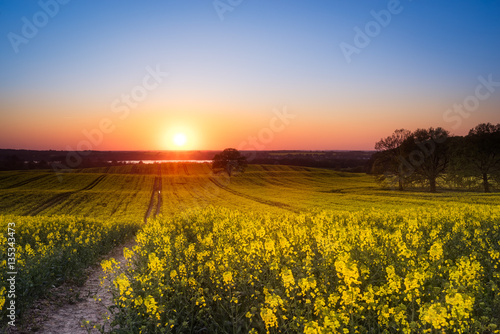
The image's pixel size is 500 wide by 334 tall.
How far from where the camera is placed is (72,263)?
11.4 m

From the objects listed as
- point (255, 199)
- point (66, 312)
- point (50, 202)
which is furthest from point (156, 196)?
point (66, 312)

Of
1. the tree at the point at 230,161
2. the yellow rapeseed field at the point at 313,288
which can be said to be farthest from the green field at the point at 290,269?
the tree at the point at 230,161

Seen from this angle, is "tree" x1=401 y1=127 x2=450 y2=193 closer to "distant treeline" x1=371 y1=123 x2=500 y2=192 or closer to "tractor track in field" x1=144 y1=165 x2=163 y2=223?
"distant treeline" x1=371 y1=123 x2=500 y2=192

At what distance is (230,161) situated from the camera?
95750 mm

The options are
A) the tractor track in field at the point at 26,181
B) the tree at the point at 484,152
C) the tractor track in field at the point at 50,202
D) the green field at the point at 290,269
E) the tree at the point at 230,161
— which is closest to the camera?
the green field at the point at 290,269

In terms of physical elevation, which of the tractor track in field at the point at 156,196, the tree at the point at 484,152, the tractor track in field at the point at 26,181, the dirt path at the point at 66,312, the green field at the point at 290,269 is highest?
the tree at the point at 484,152

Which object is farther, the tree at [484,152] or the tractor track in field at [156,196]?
the tree at [484,152]

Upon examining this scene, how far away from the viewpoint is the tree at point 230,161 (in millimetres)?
95562

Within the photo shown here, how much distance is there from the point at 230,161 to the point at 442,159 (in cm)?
5509

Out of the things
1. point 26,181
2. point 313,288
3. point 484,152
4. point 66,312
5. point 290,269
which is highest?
point 484,152

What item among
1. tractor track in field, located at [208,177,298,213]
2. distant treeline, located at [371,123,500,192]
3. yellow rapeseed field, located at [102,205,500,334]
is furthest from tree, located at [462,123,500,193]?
yellow rapeseed field, located at [102,205,500,334]

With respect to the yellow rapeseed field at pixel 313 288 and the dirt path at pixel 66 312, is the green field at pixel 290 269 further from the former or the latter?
the dirt path at pixel 66 312

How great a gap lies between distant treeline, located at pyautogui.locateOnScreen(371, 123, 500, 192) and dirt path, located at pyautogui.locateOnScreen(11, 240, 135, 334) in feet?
178

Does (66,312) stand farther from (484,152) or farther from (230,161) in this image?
(230,161)
